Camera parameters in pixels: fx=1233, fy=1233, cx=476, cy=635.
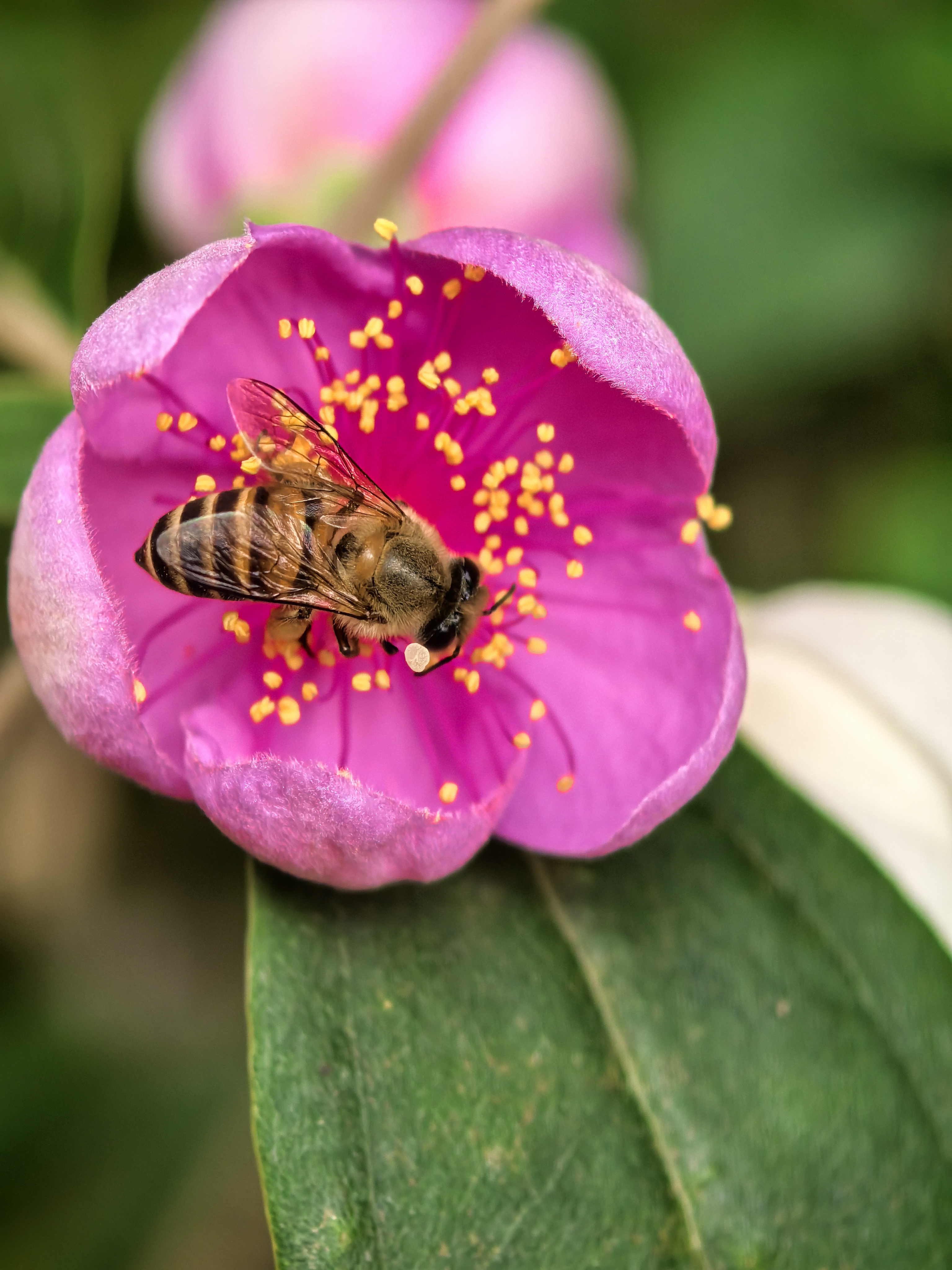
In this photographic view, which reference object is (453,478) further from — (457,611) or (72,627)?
(72,627)

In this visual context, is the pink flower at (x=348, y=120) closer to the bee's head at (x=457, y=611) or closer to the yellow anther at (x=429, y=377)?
the yellow anther at (x=429, y=377)

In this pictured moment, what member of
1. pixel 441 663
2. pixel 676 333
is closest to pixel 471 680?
pixel 441 663

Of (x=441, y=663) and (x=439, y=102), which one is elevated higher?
(x=439, y=102)

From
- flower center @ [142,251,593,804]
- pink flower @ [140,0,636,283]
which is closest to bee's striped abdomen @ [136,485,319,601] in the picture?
flower center @ [142,251,593,804]

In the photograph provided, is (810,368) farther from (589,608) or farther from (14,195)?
(14,195)

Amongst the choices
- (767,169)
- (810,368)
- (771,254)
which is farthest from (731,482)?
(767,169)

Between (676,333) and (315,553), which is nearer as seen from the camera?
(315,553)

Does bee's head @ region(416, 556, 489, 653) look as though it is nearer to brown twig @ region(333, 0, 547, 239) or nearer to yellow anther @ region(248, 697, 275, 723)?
yellow anther @ region(248, 697, 275, 723)

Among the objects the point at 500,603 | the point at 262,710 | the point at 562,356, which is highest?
the point at 562,356
